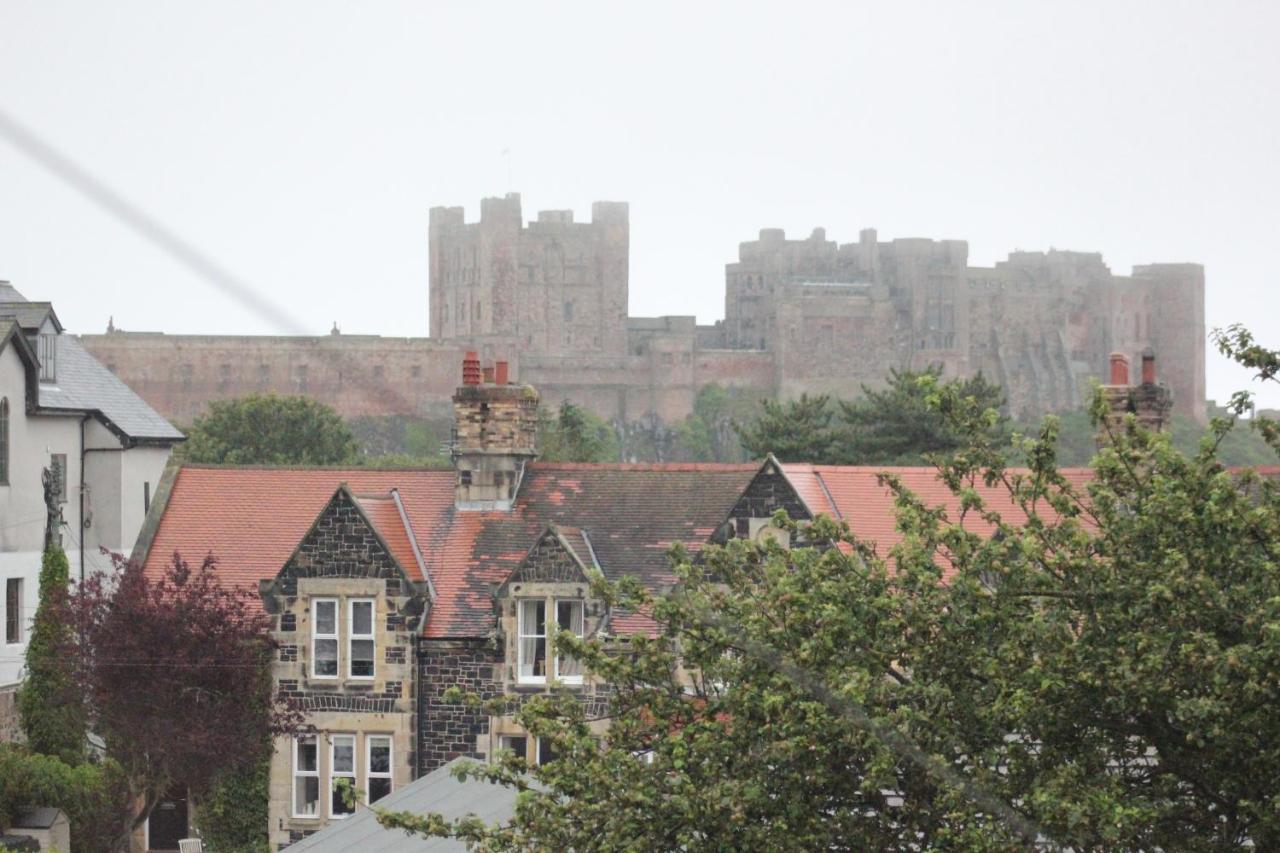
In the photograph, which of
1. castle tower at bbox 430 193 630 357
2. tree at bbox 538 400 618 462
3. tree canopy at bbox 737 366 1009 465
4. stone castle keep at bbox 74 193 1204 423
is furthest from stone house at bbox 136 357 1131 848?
castle tower at bbox 430 193 630 357

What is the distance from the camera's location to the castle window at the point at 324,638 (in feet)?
91.5

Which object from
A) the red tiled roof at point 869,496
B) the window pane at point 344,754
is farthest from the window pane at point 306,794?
the red tiled roof at point 869,496

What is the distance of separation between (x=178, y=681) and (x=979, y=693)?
1528 cm

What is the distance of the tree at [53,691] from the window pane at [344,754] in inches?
132

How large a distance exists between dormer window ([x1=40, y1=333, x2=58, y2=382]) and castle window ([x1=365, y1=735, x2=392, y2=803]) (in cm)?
1084

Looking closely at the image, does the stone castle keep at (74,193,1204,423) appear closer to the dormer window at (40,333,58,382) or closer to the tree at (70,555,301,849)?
the dormer window at (40,333,58,382)

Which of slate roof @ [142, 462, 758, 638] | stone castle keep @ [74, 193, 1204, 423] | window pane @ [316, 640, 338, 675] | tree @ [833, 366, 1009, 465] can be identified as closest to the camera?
window pane @ [316, 640, 338, 675]

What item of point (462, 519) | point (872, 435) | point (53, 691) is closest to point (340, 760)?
point (462, 519)

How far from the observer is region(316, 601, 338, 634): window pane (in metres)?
27.9

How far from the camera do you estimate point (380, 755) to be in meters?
27.8

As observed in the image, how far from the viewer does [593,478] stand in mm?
29875

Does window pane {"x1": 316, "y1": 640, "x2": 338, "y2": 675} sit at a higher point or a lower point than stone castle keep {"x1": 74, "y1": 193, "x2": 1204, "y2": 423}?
lower

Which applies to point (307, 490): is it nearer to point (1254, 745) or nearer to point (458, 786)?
point (458, 786)

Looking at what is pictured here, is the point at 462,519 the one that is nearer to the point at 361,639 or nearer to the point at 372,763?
the point at 361,639
